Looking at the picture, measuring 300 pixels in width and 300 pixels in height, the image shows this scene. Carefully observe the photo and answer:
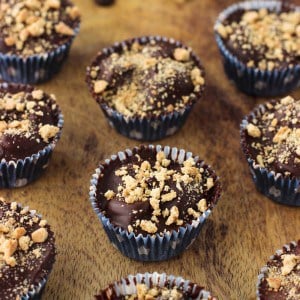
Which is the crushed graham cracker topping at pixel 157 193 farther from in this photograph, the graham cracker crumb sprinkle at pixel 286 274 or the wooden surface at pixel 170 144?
the graham cracker crumb sprinkle at pixel 286 274

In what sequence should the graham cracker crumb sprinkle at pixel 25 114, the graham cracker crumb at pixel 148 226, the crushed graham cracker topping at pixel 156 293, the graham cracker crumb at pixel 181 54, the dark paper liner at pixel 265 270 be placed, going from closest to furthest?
1. the crushed graham cracker topping at pixel 156 293
2. the dark paper liner at pixel 265 270
3. the graham cracker crumb at pixel 148 226
4. the graham cracker crumb sprinkle at pixel 25 114
5. the graham cracker crumb at pixel 181 54

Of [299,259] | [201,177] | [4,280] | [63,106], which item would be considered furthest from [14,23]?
[299,259]

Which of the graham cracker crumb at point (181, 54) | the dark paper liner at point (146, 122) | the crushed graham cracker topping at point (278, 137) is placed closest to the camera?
the crushed graham cracker topping at point (278, 137)

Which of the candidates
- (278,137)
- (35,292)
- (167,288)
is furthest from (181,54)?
(35,292)

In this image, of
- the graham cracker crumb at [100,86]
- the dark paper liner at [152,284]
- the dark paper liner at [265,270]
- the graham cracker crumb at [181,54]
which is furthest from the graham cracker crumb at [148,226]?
the graham cracker crumb at [181,54]

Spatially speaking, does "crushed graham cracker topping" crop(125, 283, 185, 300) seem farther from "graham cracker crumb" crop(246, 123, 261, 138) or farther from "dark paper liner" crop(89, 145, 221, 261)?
"graham cracker crumb" crop(246, 123, 261, 138)

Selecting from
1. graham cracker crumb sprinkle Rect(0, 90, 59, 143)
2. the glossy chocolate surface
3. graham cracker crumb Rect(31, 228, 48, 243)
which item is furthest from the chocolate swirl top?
the glossy chocolate surface

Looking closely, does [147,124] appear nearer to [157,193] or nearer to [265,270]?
[157,193]
